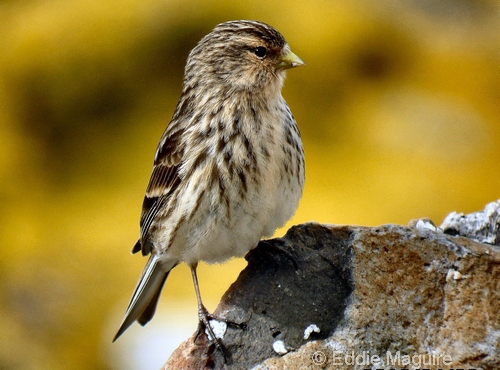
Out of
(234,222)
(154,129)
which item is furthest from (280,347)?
(154,129)

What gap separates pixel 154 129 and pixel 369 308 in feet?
11.3

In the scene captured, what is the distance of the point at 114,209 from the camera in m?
5.64

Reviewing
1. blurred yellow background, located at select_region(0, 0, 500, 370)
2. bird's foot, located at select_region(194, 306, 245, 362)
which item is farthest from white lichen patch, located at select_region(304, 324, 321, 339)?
blurred yellow background, located at select_region(0, 0, 500, 370)

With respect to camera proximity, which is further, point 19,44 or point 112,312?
point 19,44

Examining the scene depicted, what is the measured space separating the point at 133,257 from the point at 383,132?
6.67ft

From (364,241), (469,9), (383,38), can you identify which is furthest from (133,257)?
(469,9)

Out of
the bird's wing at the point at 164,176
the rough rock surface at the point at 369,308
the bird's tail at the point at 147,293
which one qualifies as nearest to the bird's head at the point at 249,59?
the bird's wing at the point at 164,176

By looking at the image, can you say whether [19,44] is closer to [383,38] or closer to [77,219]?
[77,219]

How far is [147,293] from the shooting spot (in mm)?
3799

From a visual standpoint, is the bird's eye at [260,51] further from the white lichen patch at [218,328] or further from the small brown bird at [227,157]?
the white lichen patch at [218,328]

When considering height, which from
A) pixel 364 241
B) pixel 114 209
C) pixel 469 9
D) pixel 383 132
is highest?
pixel 469 9

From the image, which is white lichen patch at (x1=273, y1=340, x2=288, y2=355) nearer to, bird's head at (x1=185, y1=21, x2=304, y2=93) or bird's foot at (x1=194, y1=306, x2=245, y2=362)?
bird's foot at (x1=194, y1=306, x2=245, y2=362)
